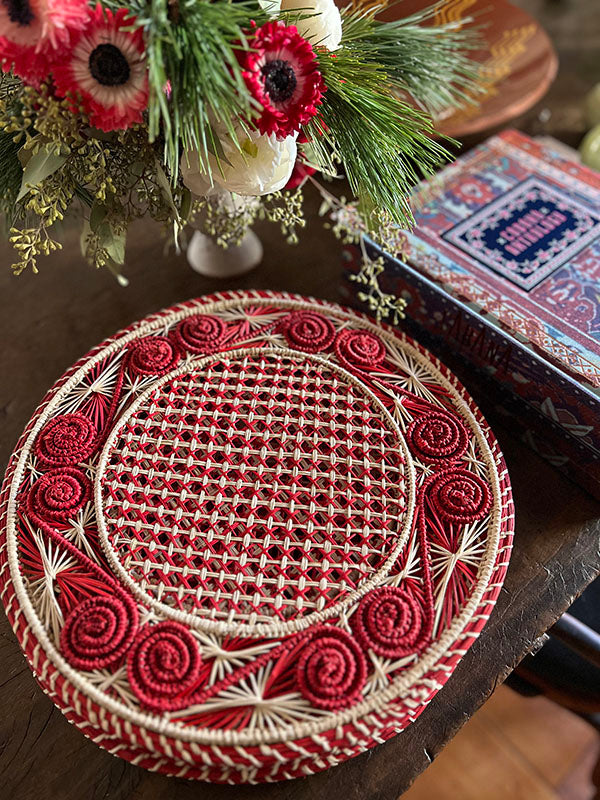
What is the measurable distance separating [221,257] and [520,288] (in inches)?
14.0

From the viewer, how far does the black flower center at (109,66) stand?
0.48m

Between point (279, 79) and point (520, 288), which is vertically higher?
point (279, 79)

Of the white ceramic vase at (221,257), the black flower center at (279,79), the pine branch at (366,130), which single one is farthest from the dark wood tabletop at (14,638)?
the black flower center at (279,79)

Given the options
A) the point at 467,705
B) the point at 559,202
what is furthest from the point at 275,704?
the point at 559,202

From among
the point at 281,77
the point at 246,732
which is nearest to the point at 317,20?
the point at 281,77

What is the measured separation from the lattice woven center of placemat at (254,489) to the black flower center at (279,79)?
23 cm

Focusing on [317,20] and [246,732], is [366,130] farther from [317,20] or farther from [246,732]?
[246,732]

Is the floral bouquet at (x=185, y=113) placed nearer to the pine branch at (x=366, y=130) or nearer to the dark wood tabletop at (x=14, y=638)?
the pine branch at (x=366, y=130)

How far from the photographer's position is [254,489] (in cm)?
57

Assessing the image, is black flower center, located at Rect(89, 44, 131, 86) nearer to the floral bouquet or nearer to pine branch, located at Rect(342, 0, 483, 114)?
the floral bouquet

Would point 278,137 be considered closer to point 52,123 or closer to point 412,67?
point 52,123

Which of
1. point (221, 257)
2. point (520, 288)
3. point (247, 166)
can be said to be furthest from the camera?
point (221, 257)

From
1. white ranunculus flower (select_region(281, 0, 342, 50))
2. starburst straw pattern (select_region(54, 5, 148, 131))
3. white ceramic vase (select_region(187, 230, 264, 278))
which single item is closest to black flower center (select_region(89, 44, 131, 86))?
starburst straw pattern (select_region(54, 5, 148, 131))

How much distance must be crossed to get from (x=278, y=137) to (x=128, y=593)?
357 mm
